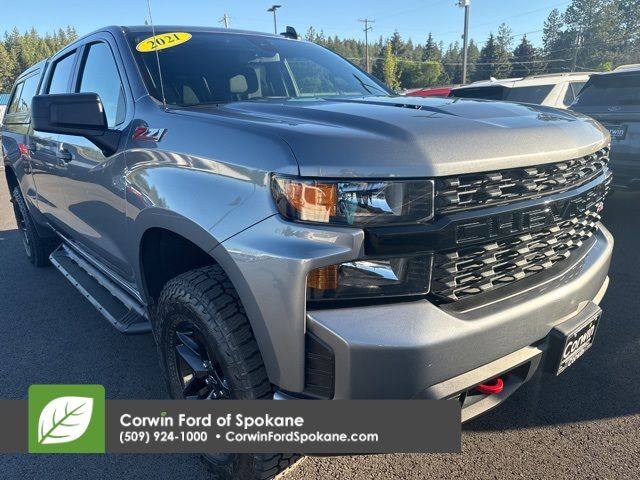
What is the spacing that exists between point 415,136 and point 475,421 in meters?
1.59

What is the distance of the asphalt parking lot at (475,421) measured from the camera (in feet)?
7.17

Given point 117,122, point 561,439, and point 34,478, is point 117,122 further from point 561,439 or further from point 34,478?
point 561,439

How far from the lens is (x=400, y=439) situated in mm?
1698

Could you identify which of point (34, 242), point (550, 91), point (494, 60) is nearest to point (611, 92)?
point (550, 91)

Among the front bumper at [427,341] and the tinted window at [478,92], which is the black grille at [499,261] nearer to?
the front bumper at [427,341]

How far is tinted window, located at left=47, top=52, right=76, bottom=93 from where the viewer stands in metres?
3.46

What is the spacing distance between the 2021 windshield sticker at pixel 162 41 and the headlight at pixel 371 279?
179cm

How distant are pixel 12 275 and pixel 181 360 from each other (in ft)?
12.4

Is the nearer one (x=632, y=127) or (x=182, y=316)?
(x=182, y=316)

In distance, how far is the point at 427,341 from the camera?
1480 millimetres

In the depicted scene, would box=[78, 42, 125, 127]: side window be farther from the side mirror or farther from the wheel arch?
the wheel arch

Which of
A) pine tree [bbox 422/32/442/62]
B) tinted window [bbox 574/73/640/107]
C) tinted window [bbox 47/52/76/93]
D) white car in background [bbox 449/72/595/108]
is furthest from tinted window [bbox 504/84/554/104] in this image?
pine tree [bbox 422/32/442/62]

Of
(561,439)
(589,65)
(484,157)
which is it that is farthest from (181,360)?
A: (589,65)

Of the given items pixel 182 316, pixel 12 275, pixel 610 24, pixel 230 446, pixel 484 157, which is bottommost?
pixel 12 275
